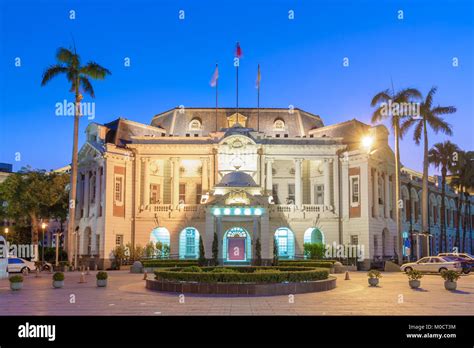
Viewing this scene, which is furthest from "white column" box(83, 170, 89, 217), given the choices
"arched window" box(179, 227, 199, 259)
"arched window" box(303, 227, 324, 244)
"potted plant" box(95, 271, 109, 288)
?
"potted plant" box(95, 271, 109, 288)

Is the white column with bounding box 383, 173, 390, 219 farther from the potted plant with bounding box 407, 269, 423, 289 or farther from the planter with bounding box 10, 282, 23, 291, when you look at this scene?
the planter with bounding box 10, 282, 23, 291

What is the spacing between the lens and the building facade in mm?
57031

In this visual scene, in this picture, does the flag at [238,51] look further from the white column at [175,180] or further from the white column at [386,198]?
the white column at [386,198]

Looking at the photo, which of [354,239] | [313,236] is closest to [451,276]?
[354,239]

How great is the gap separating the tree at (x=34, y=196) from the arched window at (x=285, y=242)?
24007 mm

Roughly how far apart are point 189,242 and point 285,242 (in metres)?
10.1

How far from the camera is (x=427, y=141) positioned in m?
57.8

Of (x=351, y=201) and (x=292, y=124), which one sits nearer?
(x=351, y=201)

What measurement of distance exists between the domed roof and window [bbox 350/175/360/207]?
10454mm
